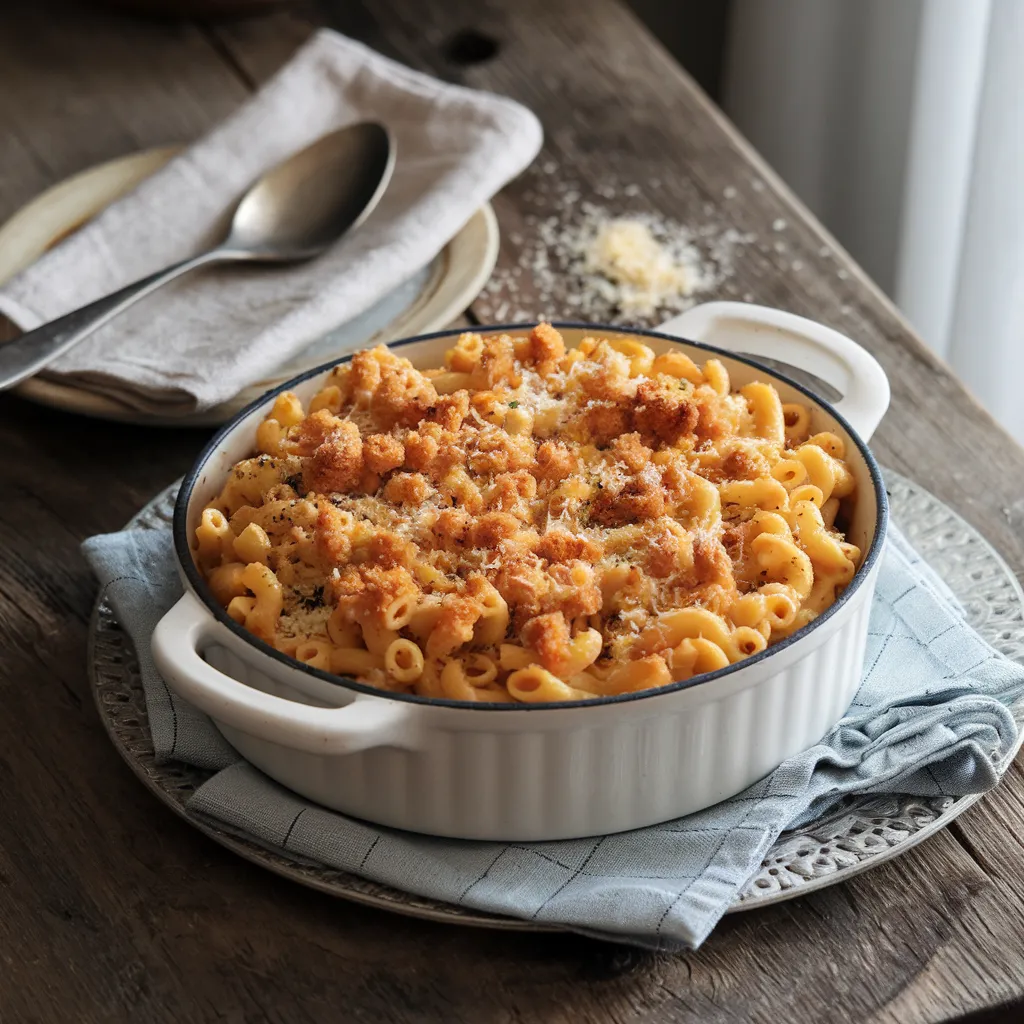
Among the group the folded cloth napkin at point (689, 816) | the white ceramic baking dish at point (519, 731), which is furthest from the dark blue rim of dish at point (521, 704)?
the folded cloth napkin at point (689, 816)

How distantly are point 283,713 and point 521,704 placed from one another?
0.14 meters

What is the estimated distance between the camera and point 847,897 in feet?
3.19

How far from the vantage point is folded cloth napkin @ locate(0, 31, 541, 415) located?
142 cm

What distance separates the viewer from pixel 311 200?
1.62 metres

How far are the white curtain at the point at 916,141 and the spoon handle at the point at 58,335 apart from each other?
1.15 meters

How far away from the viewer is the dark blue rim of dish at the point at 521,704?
889mm

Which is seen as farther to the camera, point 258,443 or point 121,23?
point 121,23

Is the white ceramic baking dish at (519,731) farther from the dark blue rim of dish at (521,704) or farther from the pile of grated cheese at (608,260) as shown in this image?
the pile of grated cheese at (608,260)

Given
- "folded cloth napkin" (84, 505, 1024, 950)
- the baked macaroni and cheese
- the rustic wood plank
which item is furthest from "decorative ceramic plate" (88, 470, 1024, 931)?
the rustic wood plank

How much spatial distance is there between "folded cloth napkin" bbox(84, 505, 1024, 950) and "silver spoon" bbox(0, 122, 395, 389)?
553 millimetres

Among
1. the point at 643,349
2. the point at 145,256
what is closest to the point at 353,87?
the point at 145,256

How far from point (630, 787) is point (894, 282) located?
1534 millimetres

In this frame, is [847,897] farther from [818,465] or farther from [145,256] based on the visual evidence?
[145,256]

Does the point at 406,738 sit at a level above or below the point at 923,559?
above
